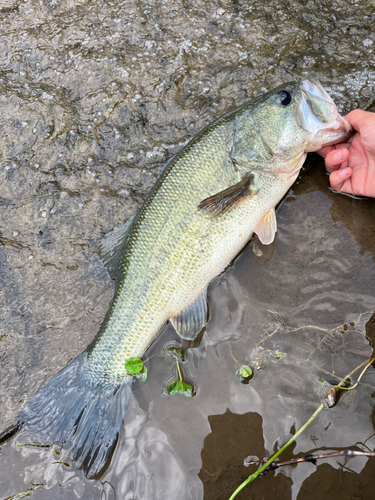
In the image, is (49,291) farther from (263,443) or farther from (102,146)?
(263,443)

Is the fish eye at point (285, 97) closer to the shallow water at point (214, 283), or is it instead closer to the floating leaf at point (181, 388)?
the shallow water at point (214, 283)

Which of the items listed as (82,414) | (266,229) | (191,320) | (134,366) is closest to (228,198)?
(266,229)

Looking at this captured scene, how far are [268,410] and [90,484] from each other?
1.44m

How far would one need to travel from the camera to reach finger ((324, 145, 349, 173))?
3.00 metres

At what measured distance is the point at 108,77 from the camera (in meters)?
3.83

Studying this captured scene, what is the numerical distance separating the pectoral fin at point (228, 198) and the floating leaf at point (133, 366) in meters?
1.28

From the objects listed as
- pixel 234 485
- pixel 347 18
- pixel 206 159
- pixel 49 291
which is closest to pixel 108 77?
pixel 206 159

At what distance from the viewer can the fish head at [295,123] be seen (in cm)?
288

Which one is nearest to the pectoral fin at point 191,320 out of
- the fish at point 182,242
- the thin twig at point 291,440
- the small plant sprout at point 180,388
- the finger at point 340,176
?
the fish at point 182,242

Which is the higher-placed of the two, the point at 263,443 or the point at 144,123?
the point at 144,123

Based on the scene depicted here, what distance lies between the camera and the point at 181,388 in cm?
287

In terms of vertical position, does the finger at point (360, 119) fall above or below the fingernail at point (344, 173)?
above

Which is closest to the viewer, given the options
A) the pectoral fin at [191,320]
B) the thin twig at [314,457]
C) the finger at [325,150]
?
the thin twig at [314,457]

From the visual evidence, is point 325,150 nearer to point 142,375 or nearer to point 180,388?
point 180,388
